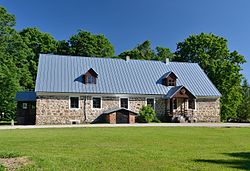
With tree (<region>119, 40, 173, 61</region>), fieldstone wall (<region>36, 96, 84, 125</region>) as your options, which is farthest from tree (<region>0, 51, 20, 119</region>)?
tree (<region>119, 40, 173, 61</region>)

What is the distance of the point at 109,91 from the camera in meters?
29.7

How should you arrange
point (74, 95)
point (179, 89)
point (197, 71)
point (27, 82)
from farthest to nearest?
point (27, 82)
point (197, 71)
point (179, 89)
point (74, 95)

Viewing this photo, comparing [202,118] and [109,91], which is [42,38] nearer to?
[109,91]

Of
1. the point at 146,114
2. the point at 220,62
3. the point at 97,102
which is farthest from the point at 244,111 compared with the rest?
the point at 97,102

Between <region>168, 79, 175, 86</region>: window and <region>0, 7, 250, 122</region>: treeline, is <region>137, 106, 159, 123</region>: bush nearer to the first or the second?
<region>168, 79, 175, 86</region>: window

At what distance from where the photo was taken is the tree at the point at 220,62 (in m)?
42.3

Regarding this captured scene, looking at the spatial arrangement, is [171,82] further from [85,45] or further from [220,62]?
[85,45]

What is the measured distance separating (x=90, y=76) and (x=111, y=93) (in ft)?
8.80

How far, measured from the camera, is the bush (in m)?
29.2

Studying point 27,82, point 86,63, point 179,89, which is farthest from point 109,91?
point 27,82

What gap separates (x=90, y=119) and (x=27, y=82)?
13.6 metres

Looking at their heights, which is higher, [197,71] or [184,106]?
[197,71]

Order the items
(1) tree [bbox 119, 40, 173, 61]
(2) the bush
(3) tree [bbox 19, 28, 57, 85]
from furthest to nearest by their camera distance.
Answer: (1) tree [bbox 119, 40, 173, 61]
(3) tree [bbox 19, 28, 57, 85]
(2) the bush

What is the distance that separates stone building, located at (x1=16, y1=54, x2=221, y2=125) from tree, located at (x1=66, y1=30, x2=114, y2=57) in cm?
1317
